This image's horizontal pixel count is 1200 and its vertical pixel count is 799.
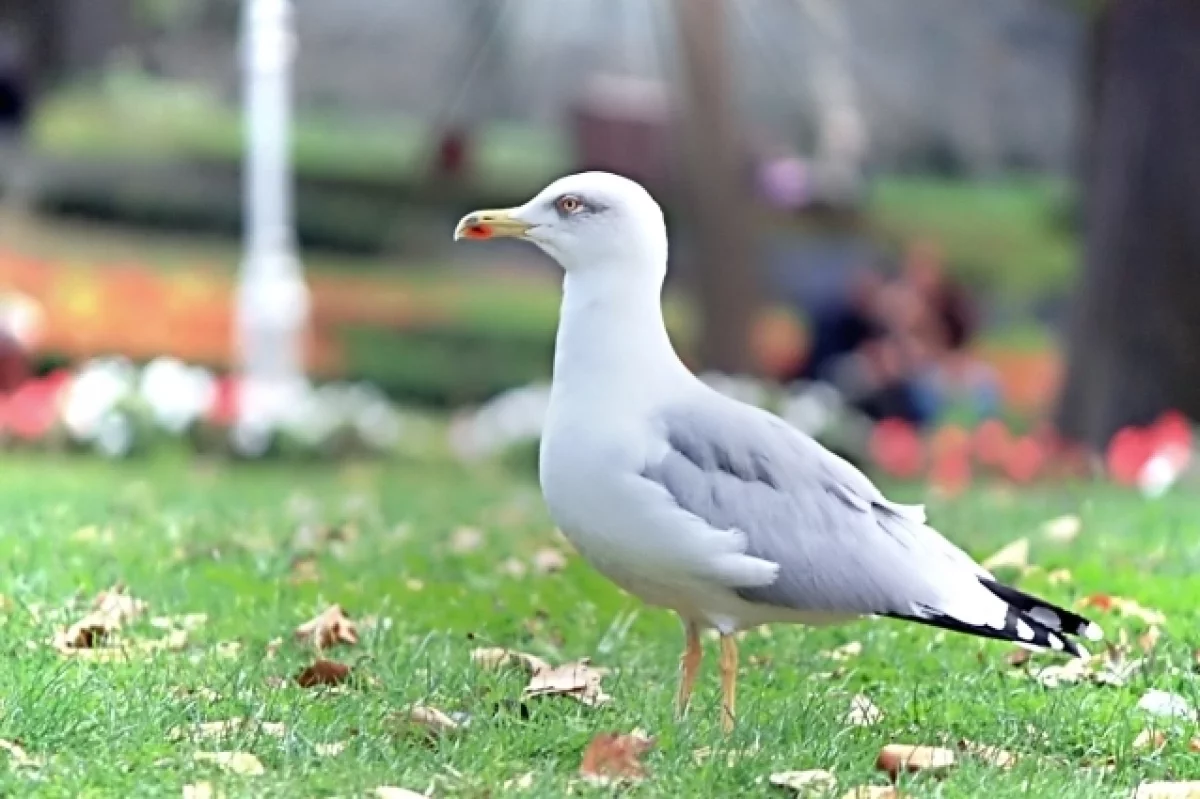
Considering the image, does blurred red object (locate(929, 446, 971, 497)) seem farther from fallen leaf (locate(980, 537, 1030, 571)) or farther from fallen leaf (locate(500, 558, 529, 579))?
fallen leaf (locate(500, 558, 529, 579))

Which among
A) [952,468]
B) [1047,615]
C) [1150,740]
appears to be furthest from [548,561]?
[952,468]

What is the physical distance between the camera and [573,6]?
21141 millimetres

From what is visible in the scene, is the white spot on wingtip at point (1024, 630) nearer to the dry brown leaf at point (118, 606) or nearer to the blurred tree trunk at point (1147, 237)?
the dry brown leaf at point (118, 606)

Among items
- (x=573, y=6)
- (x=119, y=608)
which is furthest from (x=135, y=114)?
(x=119, y=608)

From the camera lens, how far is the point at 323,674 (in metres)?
4.29

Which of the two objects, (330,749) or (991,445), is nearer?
(330,749)

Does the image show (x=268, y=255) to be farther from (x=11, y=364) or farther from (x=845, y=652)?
(x=845, y=652)

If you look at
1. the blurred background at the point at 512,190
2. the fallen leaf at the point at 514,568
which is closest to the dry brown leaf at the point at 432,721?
the fallen leaf at the point at 514,568

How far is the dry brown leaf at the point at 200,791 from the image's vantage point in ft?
10.8

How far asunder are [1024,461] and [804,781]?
8.18m

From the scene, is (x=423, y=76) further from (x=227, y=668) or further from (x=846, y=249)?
(x=227, y=668)

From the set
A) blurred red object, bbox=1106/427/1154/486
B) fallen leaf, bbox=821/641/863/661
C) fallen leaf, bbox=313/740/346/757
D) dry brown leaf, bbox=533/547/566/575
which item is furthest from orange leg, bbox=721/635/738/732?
blurred red object, bbox=1106/427/1154/486

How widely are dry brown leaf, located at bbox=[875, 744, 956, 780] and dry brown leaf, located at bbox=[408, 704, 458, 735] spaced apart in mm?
860

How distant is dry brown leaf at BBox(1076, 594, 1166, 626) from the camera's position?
5168mm
